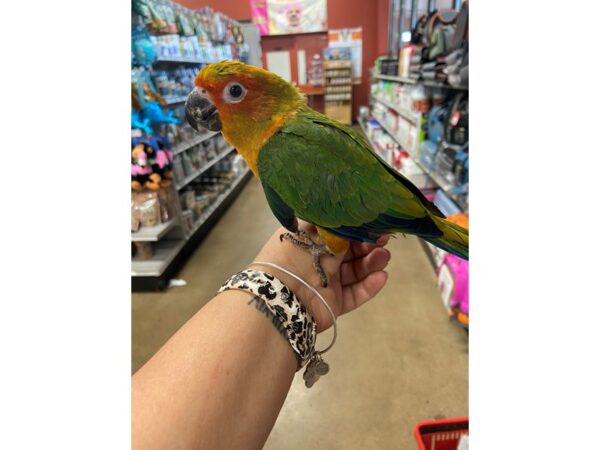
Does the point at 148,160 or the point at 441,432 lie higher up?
the point at 148,160

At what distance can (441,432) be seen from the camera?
0.83 m

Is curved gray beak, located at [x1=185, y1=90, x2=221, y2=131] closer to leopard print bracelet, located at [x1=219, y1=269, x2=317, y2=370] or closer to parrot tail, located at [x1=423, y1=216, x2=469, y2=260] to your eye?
leopard print bracelet, located at [x1=219, y1=269, x2=317, y2=370]

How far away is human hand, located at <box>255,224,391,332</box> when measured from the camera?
539mm

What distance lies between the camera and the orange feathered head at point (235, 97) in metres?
0.37

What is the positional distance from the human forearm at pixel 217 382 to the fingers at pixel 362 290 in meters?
0.25

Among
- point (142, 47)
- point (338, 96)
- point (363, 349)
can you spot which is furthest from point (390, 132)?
point (142, 47)

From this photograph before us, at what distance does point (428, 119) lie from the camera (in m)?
1.86

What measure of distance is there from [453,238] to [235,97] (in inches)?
13.9

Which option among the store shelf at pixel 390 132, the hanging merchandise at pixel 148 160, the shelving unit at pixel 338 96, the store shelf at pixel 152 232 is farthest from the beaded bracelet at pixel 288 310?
the store shelf at pixel 390 132

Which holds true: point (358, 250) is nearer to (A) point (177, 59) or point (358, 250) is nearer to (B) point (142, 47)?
(A) point (177, 59)

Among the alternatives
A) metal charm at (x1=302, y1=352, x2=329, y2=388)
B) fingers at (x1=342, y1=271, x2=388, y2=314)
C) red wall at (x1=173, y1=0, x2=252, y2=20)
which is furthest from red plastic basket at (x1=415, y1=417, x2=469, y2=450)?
red wall at (x1=173, y1=0, x2=252, y2=20)

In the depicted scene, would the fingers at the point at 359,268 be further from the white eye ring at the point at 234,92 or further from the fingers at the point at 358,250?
the white eye ring at the point at 234,92
